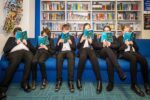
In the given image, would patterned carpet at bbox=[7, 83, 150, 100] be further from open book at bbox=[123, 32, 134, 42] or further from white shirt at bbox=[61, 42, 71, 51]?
open book at bbox=[123, 32, 134, 42]

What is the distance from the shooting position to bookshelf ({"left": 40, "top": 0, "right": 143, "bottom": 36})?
6104 millimetres

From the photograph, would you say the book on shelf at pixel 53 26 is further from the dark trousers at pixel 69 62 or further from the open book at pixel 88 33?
the dark trousers at pixel 69 62

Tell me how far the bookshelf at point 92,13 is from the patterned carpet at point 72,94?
10.1 ft

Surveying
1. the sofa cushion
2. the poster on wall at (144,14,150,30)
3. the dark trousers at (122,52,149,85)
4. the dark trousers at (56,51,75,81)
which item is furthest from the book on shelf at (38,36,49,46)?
the poster on wall at (144,14,150,30)

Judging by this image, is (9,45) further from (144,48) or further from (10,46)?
(144,48)

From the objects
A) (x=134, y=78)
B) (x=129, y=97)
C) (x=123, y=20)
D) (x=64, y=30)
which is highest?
(x=123, y=20)

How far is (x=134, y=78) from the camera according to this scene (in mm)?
3230

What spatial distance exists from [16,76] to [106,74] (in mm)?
1635

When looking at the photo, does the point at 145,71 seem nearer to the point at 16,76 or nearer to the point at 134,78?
the point at 134,78

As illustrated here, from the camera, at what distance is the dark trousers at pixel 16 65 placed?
3.12 metres

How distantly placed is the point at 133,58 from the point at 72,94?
3.87 ft

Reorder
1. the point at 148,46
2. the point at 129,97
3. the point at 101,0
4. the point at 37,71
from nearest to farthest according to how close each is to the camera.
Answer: the point at 129,97, the point at 37,71, the point at 148,46, the point at 101,0

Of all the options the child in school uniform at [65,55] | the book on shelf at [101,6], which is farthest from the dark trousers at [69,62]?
the book on shelf at [101,6]

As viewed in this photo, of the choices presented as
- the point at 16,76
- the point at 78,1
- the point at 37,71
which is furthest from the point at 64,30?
the point at 78,1
